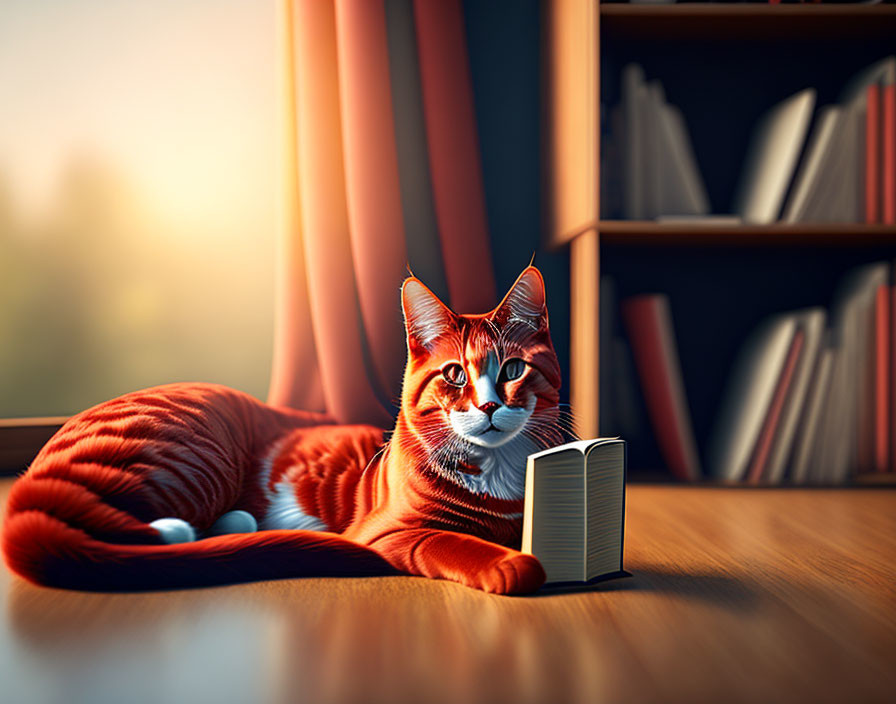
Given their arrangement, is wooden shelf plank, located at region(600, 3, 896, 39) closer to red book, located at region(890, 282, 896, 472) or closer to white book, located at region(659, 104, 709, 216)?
white book, located at region(659, 104, 709, 216)

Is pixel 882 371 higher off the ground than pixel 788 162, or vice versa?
pixel 788 162

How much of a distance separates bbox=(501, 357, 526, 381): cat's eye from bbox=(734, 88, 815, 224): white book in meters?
0.81

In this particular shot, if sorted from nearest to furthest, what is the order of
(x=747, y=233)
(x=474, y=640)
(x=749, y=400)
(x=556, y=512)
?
(x=474, y=640) → (x=556, y=512) → (x=747, y=233) → (x=749, y=400)

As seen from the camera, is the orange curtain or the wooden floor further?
the orange curtain

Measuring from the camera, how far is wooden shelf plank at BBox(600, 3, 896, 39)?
129 centimetres

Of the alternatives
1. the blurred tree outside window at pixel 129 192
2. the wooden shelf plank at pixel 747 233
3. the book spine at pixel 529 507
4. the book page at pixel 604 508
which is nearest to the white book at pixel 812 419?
the wooden shelf plank at pixel 747 233

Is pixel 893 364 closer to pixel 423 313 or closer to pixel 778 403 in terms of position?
pixel 778 403

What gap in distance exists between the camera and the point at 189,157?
1.61m

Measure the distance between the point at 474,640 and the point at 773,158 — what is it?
47.8 inches

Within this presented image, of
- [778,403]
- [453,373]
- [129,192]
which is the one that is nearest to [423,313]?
[453,373]

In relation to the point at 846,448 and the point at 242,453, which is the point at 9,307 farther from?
the point at 846,448

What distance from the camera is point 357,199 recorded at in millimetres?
1423

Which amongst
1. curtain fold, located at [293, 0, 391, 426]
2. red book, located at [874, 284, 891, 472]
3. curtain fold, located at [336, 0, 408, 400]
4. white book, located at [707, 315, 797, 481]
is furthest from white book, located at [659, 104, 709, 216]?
curtain fold, located at [293, 0, 391, 426]

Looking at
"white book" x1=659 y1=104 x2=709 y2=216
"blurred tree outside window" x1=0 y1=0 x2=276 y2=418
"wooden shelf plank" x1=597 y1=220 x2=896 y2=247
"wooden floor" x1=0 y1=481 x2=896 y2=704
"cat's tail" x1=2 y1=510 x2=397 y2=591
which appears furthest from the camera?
"blurred tree outside window" x1=0 y1=0 x2=276 y2=418
